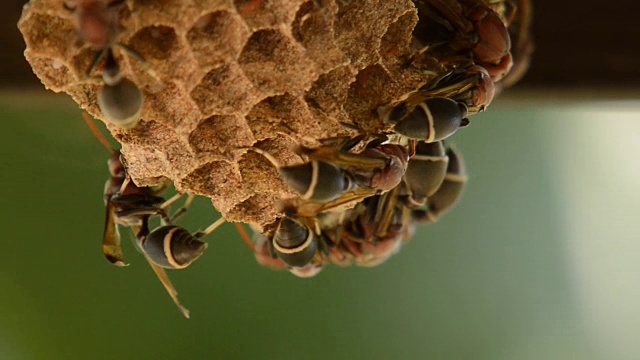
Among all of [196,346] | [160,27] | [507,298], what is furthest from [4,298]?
[507,298]

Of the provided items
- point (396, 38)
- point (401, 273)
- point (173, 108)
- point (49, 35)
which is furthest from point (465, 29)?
point (401, 273)

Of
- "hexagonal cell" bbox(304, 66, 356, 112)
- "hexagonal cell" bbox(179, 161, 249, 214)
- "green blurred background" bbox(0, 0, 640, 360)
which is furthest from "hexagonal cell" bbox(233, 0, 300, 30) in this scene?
"green blurred background" bbox(0, 0, 640, 360)

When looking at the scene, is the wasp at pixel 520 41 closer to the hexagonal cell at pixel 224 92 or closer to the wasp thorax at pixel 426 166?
the wasp thorax at pixel 426 166

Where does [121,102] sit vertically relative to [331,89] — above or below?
above

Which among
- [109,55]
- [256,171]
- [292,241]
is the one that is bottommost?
[292,241]

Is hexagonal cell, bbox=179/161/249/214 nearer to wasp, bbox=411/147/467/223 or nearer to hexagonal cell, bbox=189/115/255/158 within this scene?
hexagonal cell, bbox=189/115/255/158

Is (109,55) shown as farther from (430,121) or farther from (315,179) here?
(430,121)

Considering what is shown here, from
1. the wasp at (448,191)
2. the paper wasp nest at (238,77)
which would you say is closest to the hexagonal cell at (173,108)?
the paper wasp nest at (238,77)

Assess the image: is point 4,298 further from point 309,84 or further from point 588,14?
point 588,14
